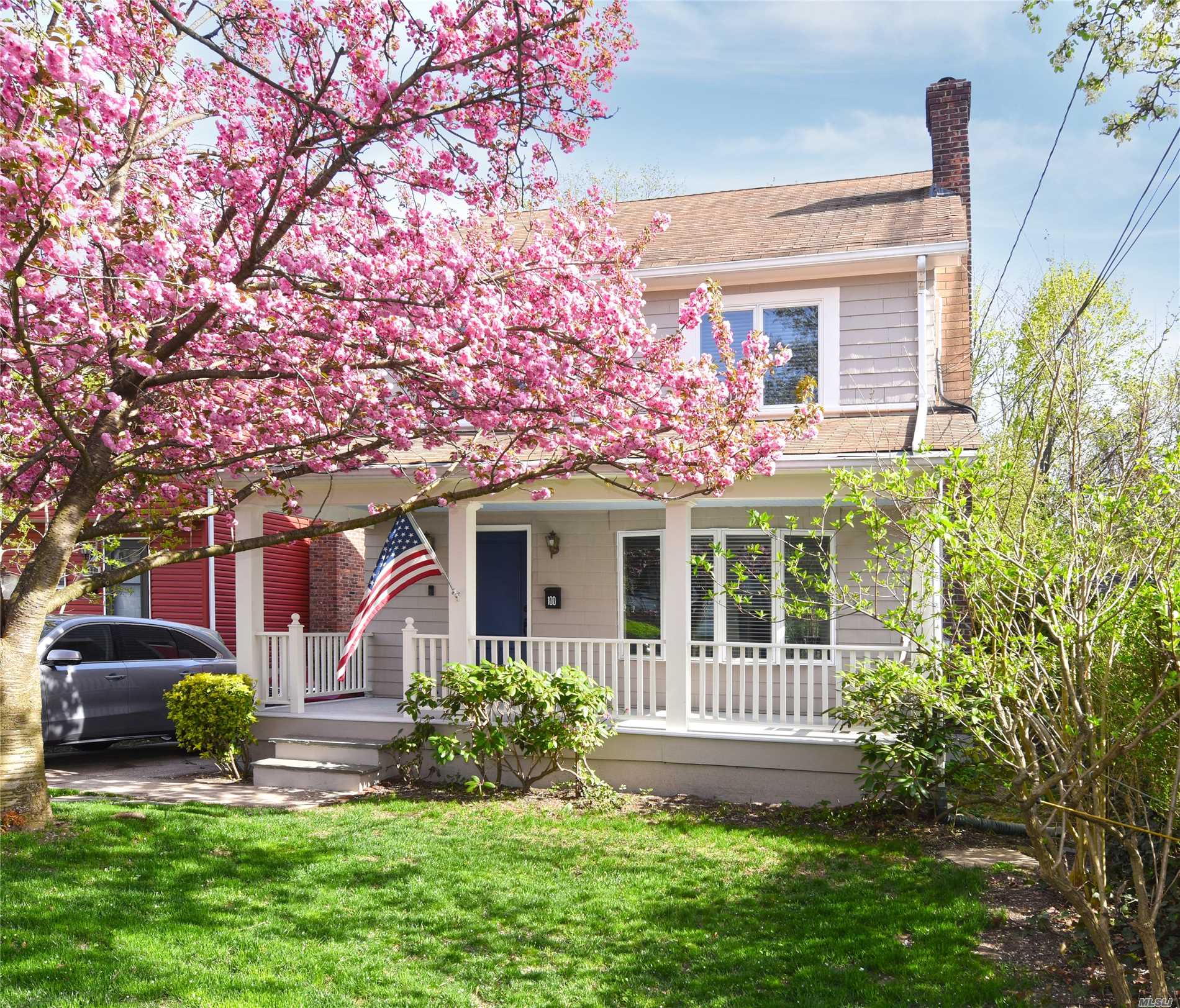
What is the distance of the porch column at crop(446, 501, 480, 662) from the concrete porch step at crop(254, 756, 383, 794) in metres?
1.45

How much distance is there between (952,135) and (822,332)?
3.73 m

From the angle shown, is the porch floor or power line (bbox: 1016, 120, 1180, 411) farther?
the porch floor

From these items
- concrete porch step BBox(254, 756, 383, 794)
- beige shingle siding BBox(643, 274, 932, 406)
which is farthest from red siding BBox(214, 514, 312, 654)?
beige shingle siding BBox(643, 274, 932, 406)

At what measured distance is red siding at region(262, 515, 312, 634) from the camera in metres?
16.4

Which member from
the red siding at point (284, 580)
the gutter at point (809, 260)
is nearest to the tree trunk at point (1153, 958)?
the gutter at point (809, 260)

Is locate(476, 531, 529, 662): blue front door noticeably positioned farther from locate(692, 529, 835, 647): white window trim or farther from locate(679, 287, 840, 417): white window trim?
locate(679, 287, 840, 417): white window trim

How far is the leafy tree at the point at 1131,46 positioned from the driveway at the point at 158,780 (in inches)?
325

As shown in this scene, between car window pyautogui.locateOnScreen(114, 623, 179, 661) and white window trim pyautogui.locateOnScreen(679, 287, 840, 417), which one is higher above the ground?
white window trim pyautogui.locateOnScreen(679, 287, 840, 417)

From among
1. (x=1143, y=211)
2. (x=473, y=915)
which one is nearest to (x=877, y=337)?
(x=1143, y=211)

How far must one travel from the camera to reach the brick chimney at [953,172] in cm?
1194

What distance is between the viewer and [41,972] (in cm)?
461

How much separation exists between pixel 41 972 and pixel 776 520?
8.72 meters

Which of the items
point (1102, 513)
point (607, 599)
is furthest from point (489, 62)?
point (607, 599)

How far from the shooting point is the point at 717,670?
379 inches
